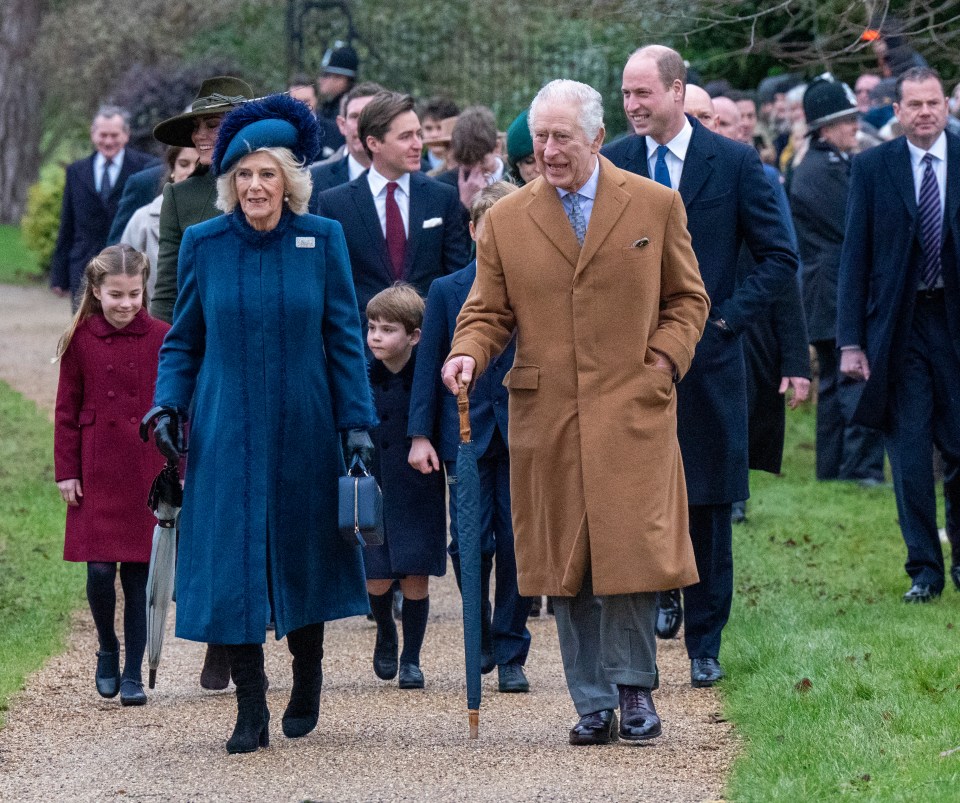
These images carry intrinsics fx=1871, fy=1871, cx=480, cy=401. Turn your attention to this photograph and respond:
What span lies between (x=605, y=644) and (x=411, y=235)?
306cm

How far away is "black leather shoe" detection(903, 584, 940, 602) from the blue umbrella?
314 cm

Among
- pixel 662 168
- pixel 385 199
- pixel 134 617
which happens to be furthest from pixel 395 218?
pixel 134 617

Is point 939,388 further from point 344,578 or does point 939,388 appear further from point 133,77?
point 133,77

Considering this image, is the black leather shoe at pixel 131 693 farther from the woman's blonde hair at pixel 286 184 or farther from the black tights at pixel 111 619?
the woman's blonde hair at pixel 286 184

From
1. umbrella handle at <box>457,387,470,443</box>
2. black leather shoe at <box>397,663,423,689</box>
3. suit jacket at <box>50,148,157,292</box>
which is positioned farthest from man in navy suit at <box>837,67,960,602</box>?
suit jacket at <box>50,148,157,292</box>

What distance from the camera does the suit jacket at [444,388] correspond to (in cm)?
718

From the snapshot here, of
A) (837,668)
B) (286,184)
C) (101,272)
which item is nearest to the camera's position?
(286,184)

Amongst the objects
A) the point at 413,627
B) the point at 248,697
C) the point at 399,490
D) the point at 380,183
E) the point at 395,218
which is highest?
the point at 380,183

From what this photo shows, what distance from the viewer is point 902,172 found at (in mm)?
8539

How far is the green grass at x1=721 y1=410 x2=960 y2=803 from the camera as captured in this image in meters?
5.41

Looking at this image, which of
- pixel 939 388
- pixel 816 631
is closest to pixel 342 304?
pixel 816 631

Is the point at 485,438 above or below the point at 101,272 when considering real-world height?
below

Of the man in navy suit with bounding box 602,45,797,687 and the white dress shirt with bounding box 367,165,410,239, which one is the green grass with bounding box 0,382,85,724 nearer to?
the white dress shirt with bounding box 367,165,410,239

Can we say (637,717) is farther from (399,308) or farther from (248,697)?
(399,308)
